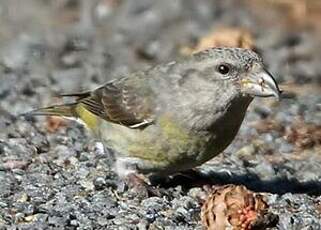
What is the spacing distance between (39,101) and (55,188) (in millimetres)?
2091

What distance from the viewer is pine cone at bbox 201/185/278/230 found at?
5812 mm

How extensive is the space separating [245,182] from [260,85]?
36.7 inches

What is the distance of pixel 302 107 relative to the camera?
8.56 m

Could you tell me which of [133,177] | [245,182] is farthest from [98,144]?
[245,182]

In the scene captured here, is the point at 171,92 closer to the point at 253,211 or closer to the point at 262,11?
the point at 253,211

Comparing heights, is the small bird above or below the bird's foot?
above

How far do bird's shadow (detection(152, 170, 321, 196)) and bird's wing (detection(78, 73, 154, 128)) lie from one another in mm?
421

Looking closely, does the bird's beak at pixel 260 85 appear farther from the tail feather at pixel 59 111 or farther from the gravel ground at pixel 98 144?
the tail feather at pixel 59 111

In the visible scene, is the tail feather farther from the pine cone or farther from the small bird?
the pine cone

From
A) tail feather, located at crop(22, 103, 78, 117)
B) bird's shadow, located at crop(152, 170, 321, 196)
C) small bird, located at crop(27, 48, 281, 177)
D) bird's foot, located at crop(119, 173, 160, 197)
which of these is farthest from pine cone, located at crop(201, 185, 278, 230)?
tail feather, located at crop(22, 103, 78, 117)

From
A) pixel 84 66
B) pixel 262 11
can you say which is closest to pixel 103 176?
pixel 84 66

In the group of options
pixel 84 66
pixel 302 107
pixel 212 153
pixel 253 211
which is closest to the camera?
pixel 253 211

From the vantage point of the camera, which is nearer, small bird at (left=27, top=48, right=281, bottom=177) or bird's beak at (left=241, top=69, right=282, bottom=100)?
bird's beak at (left=241, top=69, right=282, bottom=100)

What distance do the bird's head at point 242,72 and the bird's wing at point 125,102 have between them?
19.1 inches
